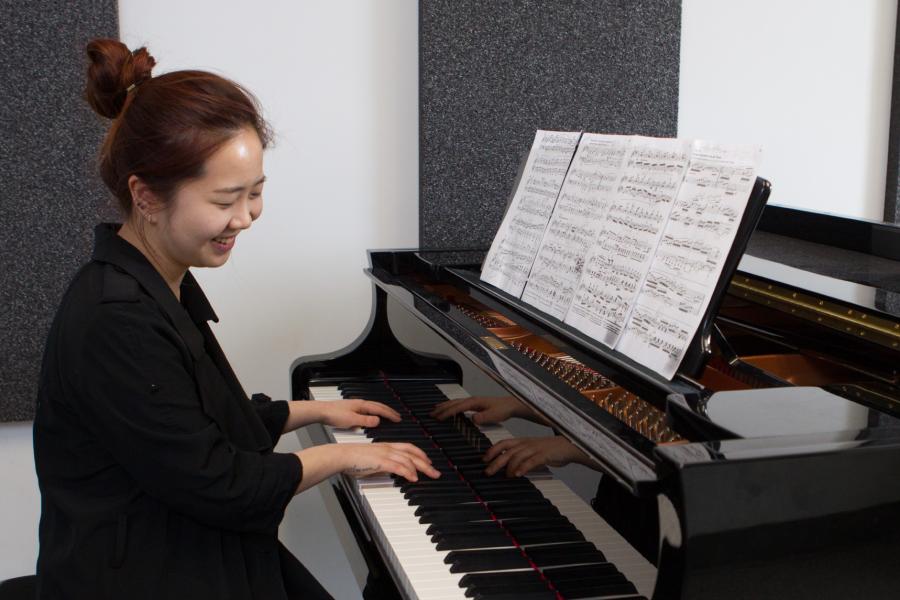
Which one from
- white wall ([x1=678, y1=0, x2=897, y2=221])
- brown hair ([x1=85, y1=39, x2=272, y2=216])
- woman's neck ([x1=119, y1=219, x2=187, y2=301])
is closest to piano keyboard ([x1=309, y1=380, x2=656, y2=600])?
woman's neck ([x1=119, y1=219, x2=187, y2=301])

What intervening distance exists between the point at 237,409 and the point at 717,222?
0.82 meters

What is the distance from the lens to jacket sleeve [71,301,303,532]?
4.34 ft

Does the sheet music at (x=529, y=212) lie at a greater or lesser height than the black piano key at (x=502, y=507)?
greater

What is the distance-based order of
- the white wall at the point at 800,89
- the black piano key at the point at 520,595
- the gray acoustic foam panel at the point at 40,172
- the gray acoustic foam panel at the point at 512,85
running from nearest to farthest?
1. the black piano key at the point at 520,595
2. the gray acoustic foam panel at the point at 40,172
3. the gray acoustic foam panel at the point at 512,85
4. the white wall at the point at 800,89

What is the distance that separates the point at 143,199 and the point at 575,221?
737mm

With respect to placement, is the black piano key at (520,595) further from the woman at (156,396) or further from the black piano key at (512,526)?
the woman at (156,396)

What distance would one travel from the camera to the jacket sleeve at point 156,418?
1323mm

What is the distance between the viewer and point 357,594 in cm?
286

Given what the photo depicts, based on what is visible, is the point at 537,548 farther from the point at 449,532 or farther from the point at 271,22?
the point at 271,22

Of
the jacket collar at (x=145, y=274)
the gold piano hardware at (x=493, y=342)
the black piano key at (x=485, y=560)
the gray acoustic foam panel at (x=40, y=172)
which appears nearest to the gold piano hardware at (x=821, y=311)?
the gold piano hardware at (x=493, y=342)

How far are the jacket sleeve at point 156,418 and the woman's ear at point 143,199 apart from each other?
0.49 feet

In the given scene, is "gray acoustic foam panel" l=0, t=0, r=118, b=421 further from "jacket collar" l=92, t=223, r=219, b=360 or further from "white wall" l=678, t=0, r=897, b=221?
"white wall" l=678, t=0, r=897, b=221

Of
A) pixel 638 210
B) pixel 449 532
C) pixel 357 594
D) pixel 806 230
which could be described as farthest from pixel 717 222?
pixel 357 594

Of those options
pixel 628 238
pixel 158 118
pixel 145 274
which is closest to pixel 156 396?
pixel 145 274
